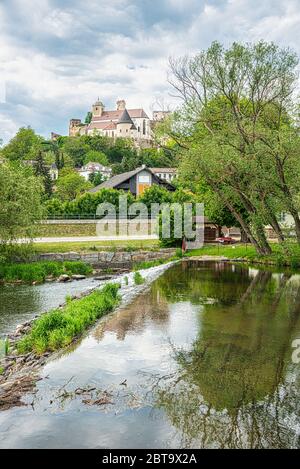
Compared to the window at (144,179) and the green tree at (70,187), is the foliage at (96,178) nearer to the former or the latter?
the green tree at (70,187)

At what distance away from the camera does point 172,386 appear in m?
8.16

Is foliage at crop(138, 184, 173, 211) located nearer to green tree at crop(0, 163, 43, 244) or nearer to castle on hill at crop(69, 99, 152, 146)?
green tree at crop(0, 163, 43, 244)

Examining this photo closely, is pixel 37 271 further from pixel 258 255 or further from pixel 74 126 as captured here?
pixel 74 126

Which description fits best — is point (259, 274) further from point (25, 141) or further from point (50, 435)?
point (25, 141)

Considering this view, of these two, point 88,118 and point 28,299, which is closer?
point 28,299

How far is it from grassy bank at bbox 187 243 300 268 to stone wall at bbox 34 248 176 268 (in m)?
2.71

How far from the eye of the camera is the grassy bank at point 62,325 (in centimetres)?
1066

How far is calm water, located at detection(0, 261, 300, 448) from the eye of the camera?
6.39 metres

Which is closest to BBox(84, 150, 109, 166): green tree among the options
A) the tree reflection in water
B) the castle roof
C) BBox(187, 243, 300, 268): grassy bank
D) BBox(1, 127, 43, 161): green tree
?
BBox(1, 127, 43, 161): green tree

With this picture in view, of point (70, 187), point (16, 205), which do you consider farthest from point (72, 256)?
point (70, 187)

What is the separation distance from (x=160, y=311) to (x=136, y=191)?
2048 inches

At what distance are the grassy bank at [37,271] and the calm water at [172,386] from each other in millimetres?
11504

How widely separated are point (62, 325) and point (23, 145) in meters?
92.4

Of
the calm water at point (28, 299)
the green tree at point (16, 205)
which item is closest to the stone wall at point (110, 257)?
the green tree at point (16, 205)
